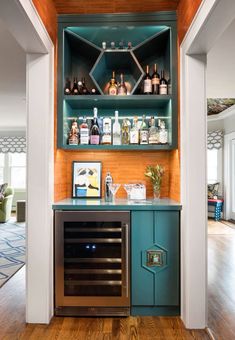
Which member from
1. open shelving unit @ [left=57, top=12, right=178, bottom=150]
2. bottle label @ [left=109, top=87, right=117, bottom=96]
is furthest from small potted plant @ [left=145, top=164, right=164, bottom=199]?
bottle label @ [left=109, top=87, right=117, bottom=96]

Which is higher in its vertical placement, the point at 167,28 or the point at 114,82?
the point at 167,28

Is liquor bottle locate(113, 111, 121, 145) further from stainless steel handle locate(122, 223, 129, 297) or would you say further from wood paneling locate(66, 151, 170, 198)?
stainless steel handle locate(122, 223, 129, 297)

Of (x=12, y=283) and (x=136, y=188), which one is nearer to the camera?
(x=136, y=188)

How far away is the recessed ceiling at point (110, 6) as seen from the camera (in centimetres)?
254

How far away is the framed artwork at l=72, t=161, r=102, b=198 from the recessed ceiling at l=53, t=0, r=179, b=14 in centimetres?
140

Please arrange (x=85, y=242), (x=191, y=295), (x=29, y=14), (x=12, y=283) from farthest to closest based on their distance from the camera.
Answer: (x=12, y=283), (x=85, y=242), (x=191, y=295), (x=29, y=14)

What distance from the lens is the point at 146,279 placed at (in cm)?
235

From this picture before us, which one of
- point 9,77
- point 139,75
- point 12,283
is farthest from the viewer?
point 9,77

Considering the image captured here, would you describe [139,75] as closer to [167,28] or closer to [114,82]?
[114,82]

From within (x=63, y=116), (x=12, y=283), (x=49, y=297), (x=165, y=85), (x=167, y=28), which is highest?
(x=167, y=28)

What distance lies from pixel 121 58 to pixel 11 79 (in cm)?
258

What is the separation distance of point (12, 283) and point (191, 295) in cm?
196

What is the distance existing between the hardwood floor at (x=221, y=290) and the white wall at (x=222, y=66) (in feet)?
8.90

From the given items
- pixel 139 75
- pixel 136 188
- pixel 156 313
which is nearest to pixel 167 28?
pixel 139 75
